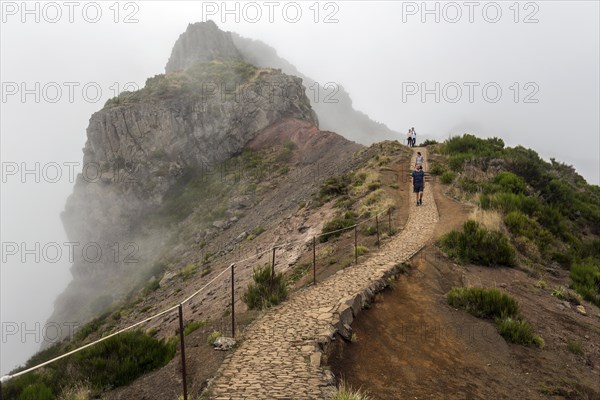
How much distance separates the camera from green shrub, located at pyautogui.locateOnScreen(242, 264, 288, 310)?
10.3 m

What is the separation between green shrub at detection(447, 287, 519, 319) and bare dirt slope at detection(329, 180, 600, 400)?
0.86 ft

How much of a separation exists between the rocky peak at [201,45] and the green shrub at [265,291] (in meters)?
72.5

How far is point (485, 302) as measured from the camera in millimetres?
9773

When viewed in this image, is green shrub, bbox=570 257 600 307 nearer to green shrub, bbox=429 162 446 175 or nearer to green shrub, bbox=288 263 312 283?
green shrub, bbox=288 263 312 283

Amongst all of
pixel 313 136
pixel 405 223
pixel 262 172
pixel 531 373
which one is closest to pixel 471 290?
pixel 531 373

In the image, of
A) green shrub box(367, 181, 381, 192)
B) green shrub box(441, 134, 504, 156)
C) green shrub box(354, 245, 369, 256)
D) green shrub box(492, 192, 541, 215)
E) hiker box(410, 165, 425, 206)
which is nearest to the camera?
green shrub box(354, 245, 369, 256)

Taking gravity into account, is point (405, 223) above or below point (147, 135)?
below

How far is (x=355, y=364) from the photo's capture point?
7.29m

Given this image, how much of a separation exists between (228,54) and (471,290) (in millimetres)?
77461

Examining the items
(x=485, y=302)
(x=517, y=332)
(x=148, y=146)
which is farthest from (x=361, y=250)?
(x=148, y=146)

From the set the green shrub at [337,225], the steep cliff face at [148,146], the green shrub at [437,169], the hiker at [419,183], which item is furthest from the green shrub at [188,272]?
the steep cliff face at [148,146]

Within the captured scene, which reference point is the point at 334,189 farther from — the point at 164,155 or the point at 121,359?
the point at 164,155

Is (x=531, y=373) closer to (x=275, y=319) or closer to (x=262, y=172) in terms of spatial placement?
(x=275, y=319)

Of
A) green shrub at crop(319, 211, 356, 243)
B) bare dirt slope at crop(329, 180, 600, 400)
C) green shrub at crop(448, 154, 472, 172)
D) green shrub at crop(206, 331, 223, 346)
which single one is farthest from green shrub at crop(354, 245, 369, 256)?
green shrub at crop(448, 154, 472, 172)
